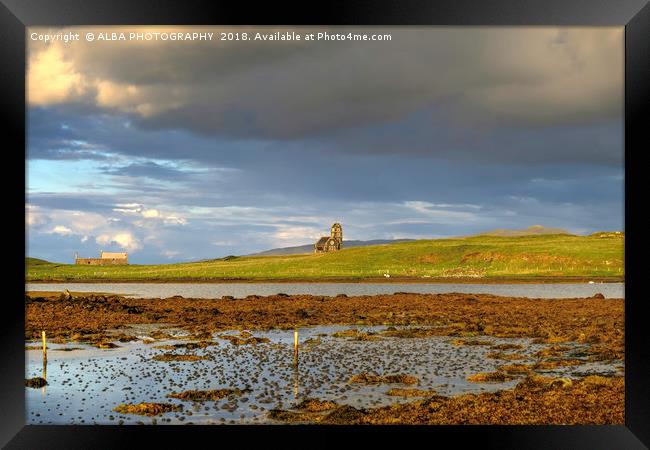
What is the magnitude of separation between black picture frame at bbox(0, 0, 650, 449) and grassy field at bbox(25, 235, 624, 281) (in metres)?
124

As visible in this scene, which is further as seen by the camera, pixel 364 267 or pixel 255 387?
pixel 364 267

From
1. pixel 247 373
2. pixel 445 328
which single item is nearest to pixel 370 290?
pixel 445 328

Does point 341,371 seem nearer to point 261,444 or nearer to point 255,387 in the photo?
point 255,387

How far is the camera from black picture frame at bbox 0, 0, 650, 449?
1845 centimetres

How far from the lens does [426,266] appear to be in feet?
553

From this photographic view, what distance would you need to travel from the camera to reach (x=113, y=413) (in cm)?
2386

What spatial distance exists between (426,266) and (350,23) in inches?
6022

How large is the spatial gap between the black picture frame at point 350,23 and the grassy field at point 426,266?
123898 mm

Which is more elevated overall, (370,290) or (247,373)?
(247,373)

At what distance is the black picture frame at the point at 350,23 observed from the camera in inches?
727

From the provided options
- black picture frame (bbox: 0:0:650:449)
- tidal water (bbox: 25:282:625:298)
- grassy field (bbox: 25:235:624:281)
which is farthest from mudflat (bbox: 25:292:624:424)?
grassy field (bbox: 25:235:624:281)

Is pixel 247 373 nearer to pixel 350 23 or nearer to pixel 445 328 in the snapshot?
pixel 350 23

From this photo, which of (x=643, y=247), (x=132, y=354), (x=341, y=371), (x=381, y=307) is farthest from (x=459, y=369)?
(x=381, y=307)

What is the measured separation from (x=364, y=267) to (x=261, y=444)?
15183 cm
